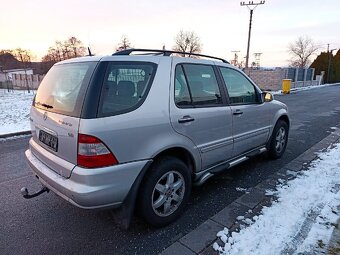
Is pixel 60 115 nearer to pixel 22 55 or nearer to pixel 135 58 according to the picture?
pixel 135 58

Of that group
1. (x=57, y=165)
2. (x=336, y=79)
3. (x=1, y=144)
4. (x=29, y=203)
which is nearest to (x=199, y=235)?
(x=57, y=165)

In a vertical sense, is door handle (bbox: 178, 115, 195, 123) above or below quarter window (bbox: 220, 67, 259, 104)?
below

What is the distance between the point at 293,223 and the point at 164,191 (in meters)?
1.44

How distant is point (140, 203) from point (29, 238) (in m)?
1.20

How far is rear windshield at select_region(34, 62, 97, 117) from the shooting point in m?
2.36

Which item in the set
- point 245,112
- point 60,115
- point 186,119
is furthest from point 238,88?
point 60,115

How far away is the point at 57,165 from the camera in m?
2.50

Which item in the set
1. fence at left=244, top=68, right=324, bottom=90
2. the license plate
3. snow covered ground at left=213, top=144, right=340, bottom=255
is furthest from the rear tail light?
fence at left=244, top=68, right=324, bottom=90

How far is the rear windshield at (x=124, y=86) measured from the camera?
230 cm

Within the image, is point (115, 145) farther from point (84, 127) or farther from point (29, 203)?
point (29, 203)

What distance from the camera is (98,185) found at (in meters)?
2.24

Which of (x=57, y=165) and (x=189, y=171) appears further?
(x=189, y=171)

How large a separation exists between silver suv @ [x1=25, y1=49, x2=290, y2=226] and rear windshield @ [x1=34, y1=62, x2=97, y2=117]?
0.04 feet

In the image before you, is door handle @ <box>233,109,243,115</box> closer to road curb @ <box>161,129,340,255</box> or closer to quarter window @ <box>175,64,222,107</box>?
quarter window @ <box>175,64,222,107</box>
